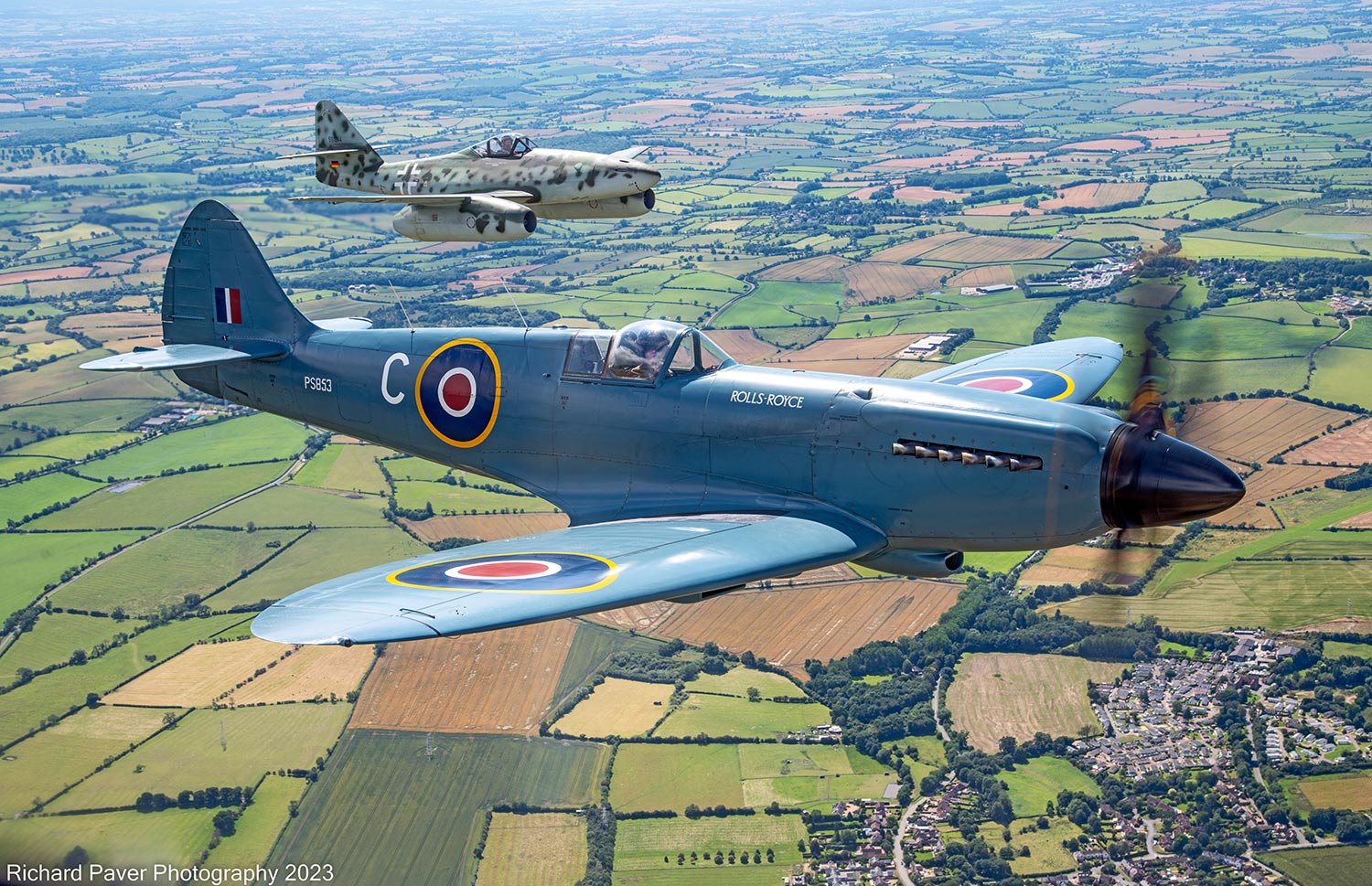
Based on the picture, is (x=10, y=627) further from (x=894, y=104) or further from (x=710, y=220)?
(x=894, y=104)

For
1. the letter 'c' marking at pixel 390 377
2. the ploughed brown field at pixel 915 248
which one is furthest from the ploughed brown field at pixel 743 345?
the letter 'c' marking at pixel 390 377

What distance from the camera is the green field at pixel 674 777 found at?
35031 mm

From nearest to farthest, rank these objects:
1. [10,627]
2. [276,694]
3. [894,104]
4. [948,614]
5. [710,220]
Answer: [276,694] < [948,614] < [10,627] < [710,220] < [894,104]

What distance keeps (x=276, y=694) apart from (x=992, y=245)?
217 feet

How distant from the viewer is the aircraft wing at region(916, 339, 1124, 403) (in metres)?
19.8

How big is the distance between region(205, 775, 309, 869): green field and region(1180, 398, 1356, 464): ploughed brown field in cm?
3465

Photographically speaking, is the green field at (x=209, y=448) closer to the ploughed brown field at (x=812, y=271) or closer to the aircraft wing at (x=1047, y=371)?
the ploughed brown field at (x=812, y=271)

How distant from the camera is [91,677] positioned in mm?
42406

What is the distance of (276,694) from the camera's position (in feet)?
131

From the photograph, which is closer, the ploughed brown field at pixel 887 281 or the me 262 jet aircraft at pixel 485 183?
the me 262 jet aircraft at pixel 485 183

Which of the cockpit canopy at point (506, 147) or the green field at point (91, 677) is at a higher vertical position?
the cockpit canopy at point (506, 147)

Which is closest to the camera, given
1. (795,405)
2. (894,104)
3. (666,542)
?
(666,542)

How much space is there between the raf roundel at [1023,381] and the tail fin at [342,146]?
644 inches

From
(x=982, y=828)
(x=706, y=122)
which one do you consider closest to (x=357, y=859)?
(x=982, y=828)
